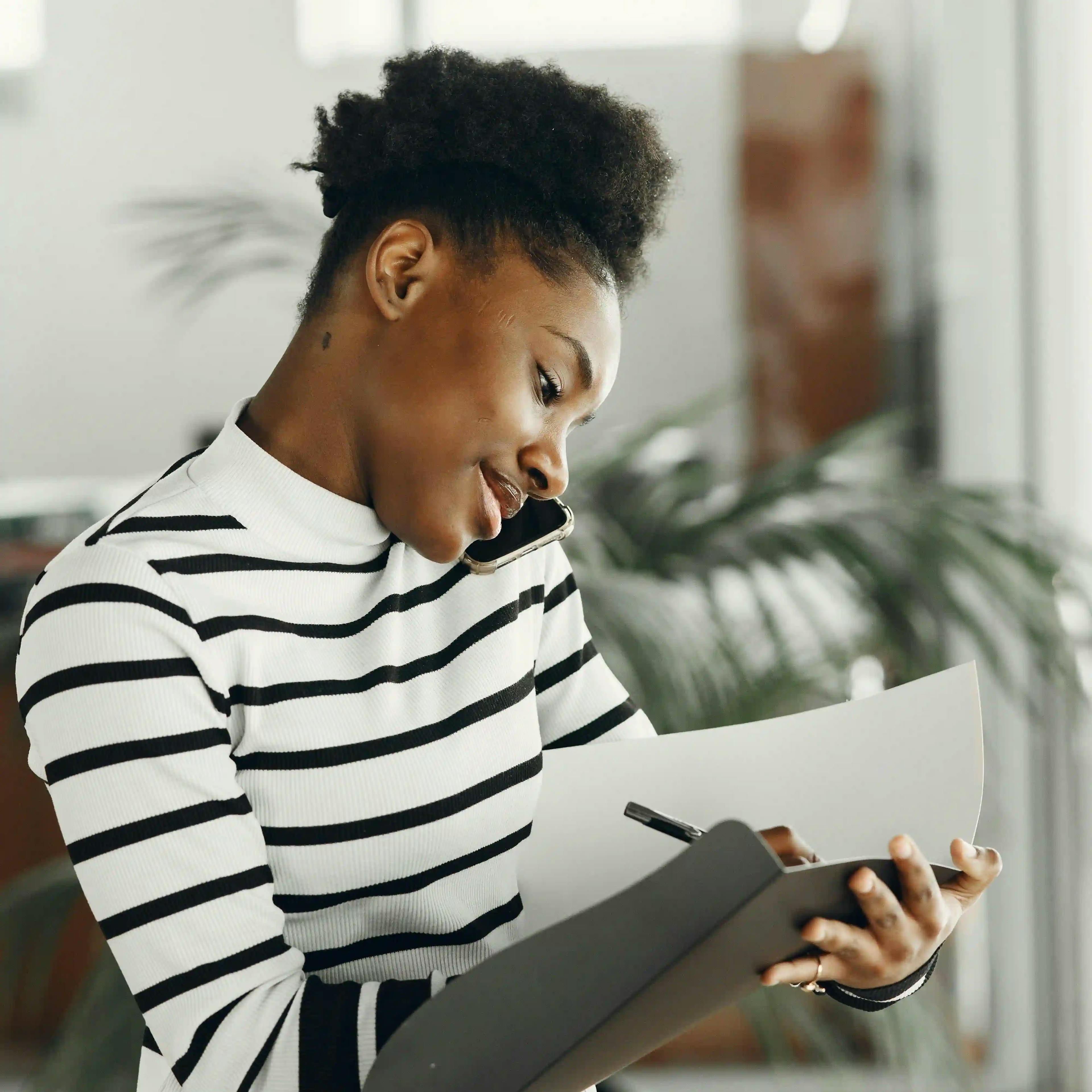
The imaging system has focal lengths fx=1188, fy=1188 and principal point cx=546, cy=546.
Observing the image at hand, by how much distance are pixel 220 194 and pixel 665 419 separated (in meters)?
0.72

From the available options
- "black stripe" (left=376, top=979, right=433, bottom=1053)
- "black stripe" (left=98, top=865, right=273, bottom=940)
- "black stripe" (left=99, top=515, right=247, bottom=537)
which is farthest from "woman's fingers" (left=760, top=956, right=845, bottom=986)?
"black stripe" (left=99, top=515, right=247, bottom=537)

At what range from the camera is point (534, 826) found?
2.32 feet

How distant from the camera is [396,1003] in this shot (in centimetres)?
61

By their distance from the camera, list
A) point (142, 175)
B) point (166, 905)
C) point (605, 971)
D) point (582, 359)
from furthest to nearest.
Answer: point (142, 175) → point (582, 359) → point (166, 905) → point (605, 971)

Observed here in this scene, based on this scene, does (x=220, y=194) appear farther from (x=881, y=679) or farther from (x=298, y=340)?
(x=881, y=679)

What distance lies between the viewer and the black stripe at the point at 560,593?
2.87 ft

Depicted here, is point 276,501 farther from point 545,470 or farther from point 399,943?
point 399,943

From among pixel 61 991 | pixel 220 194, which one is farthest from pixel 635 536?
pixel 61 991

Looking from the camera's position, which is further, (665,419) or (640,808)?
(665,419)

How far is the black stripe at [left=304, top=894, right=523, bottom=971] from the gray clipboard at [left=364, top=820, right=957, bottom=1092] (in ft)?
0.67

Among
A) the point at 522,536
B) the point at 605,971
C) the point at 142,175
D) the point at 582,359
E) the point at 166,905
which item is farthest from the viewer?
the point at 142,175

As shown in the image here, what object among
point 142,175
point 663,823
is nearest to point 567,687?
point 663,823

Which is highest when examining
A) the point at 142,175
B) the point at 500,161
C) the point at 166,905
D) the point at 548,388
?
the point at 142,175

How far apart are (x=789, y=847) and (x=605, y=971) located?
0.59 ft
